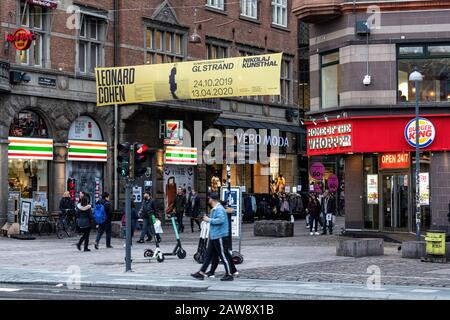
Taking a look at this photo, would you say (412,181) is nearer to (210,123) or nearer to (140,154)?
(140,154)

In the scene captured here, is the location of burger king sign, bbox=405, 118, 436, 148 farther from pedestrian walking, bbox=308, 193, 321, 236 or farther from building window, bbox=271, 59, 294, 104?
building window, bbox=271, 59, 294, 104

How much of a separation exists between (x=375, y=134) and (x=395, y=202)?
102 inches

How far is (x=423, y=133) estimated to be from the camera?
29.7 meters

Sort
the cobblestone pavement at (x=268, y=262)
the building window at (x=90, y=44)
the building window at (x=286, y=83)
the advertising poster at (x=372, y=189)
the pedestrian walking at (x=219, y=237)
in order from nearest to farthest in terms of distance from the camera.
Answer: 1. the pedestrian walking at (x=219, y=237)
2. the cobblestone pavement at (x=268, y=262)
3. the advertising poster at (x=372, y=189)
4. the building window at (x=90, y=44)
5. the building window at (x=286, y=83)

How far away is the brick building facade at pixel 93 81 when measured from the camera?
→ 35562 mm

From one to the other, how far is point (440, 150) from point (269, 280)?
12236mm

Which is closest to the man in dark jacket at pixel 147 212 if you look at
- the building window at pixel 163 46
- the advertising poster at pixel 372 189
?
the advertising poster at pixel 372 189

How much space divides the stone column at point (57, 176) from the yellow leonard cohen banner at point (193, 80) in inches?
140

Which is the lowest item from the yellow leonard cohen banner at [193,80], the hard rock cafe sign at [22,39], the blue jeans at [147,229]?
the blue jeans at [147,229]

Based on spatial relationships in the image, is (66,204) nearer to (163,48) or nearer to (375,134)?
(163,48)

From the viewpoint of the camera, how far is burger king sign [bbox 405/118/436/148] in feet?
96.8

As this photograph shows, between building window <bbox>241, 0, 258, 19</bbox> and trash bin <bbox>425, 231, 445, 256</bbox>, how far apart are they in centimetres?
2744

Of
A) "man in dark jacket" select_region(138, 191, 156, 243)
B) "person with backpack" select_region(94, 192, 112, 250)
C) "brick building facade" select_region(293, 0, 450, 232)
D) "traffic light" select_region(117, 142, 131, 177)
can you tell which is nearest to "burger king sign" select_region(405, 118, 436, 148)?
"brick building facade" select_region(293, 0, 450, 232)

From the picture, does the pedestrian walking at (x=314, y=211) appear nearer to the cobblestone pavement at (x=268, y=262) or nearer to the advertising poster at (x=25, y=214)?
the cobblestone pavement at (x=268, y=262)
